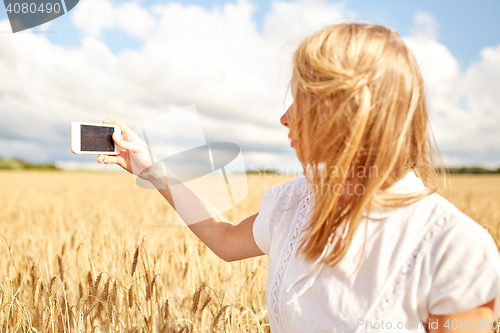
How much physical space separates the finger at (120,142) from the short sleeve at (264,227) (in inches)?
21.7

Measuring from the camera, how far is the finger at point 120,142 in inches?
47.3

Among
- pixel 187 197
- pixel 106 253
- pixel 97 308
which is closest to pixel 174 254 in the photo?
pixel 106 253

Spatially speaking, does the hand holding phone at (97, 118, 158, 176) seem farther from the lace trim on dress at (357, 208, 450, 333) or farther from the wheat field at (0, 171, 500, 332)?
the lace trim on dress at (357, 208, 450, 333)

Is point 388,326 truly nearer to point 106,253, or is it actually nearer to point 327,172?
point 327,172

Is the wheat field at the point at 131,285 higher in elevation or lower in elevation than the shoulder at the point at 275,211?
lower

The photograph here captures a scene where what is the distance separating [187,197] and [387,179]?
724mm

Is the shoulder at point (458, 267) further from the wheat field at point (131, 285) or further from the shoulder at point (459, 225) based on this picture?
the wheat field at point (131, 285)

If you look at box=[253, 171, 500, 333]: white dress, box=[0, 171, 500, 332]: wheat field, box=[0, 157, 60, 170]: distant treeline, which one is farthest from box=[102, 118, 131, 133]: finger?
box=[0, 157, 60, 170]: distant treeline

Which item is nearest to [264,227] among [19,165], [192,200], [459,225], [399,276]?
[192,200]

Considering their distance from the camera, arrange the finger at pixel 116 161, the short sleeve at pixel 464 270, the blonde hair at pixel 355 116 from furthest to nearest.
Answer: the finger at pixel 116 161, the blonde hair at pixel 355 116, the short sleeve at pixel 464 270

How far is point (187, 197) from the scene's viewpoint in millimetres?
1237

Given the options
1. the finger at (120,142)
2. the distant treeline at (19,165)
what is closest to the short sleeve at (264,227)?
the finger at (120,142)

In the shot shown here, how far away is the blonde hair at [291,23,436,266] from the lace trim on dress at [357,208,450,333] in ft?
0.27

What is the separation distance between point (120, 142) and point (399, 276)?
3.26 ft
